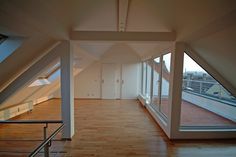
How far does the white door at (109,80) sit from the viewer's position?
297 inches

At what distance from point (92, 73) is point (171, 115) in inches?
207

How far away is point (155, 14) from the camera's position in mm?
2312

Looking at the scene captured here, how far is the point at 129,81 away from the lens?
759 centimetres

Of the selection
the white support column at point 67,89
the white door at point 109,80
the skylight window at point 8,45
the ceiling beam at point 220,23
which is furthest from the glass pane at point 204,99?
the white door at point 109,80

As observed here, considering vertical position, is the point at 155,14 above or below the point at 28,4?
above

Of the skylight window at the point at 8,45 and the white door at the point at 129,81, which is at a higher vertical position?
the skylight window at the point at 8,45

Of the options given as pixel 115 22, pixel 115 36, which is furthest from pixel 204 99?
pixel 115 22

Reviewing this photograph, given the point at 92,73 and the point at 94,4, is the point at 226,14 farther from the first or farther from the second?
the point at 92,73

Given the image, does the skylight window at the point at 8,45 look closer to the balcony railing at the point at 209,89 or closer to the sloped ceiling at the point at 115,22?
the sloped ceiling at the point at 115,22

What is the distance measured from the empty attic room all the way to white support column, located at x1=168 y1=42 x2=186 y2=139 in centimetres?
2

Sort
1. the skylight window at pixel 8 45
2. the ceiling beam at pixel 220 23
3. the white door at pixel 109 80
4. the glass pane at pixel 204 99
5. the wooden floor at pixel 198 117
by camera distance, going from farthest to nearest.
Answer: the white door at pixel 109 80, the wooden floor at pixel 198 117, the glass pane at pixel 204 99, the skylight window at pixel 8 45, the ceiling beam at pixel 220 23

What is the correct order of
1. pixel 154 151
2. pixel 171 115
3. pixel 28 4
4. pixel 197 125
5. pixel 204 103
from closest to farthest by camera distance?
pixel 28 4 < pixel 154 151 < pixel 171 115 < pixel 197 125 < pixel 204 103

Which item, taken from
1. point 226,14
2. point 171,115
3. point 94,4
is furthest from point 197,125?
point 94,4

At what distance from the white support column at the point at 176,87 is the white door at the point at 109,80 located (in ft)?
15.5
